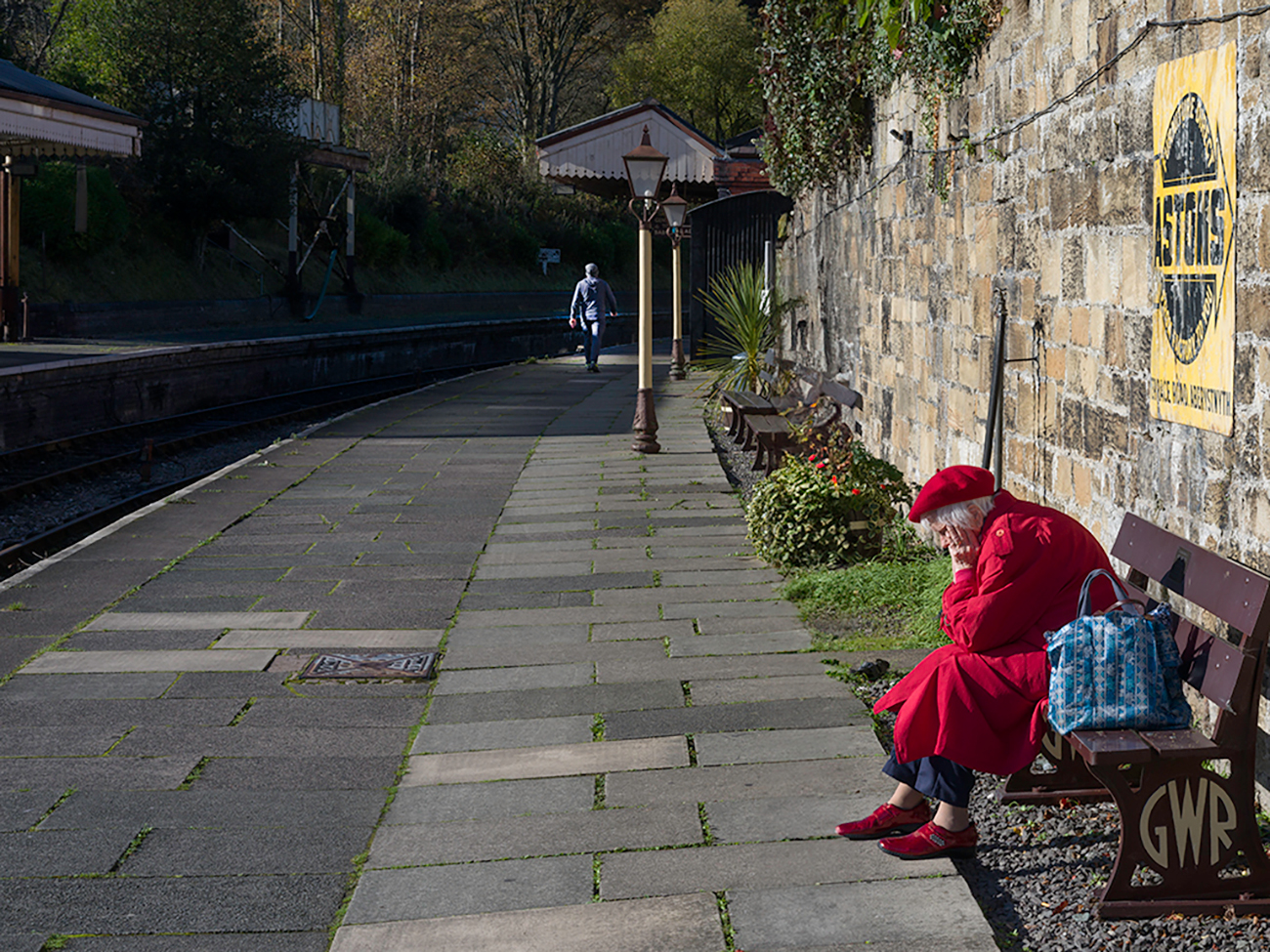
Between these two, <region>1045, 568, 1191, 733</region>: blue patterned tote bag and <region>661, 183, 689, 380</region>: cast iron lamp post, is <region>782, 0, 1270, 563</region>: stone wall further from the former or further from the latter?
<region>661, 183, 689, 380</region>: cast iron lamp post

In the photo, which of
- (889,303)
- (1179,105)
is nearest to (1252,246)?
(1179,105)

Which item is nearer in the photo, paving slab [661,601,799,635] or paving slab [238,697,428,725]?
paving slab [238,697,428,725]

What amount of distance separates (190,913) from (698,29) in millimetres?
45139

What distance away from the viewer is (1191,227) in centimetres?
411

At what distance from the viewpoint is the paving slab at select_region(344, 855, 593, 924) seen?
10.8 feet

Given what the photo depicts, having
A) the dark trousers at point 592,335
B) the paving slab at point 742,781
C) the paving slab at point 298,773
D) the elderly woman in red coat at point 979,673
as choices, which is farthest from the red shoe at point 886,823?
the dark trousers at point 592,335

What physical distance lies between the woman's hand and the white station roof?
19.7m

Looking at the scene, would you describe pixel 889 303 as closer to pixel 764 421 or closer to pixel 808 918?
pixel 764 421

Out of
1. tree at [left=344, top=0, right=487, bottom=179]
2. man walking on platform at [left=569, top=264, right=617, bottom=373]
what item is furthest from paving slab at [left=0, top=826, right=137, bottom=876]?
tree at [left=344, top=0, right=487, bottom=179]

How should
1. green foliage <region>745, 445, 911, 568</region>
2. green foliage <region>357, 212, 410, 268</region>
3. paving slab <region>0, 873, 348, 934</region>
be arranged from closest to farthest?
paving slab <region>0, 873, 348, 934</region>
green foliage <region>745, 445, 911, 568</region>
green foliage <region>357, 212, 410, 268</region>

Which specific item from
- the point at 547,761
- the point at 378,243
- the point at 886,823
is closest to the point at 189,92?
the point at 378,243

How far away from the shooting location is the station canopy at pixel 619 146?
22.8m

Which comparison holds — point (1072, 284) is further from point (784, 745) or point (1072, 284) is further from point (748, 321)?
point (748, 321)

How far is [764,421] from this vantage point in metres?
11.0
